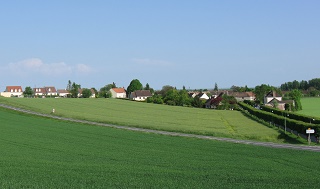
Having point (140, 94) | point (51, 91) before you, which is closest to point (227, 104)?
point (140, 94)

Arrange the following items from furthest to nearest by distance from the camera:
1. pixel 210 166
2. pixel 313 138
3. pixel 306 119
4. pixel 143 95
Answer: pixel 143 95 → pixel 306 119 → pixel 313 138 → pixel 210 166

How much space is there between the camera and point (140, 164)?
80.1ft

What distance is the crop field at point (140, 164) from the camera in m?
18.4

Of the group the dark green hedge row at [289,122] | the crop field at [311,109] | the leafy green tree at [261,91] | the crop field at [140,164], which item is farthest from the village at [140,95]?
the crop field at [140,164]

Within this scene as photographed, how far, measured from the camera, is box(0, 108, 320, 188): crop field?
60.4 feet

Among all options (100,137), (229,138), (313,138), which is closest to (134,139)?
(100,137)

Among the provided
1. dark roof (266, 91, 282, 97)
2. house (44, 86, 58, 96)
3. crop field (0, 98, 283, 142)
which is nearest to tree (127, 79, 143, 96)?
house (44, 86, 58, 96)

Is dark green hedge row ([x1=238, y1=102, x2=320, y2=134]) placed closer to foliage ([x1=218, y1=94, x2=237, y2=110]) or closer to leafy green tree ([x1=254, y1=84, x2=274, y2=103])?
foliage ([x1=218, y1=94, x2=237, y2=110])

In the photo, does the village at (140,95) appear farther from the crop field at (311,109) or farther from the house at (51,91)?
the crop field at (311,109)

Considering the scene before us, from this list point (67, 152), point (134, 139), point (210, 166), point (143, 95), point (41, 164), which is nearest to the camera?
point (41, 164)

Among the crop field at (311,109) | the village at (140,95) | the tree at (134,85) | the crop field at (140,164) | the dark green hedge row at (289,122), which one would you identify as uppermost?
the tree at (134,85)

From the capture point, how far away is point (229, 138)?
46688mm

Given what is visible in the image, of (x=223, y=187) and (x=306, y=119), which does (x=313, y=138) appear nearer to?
→ (x=306, y=119)

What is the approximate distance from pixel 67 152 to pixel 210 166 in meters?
10.3
